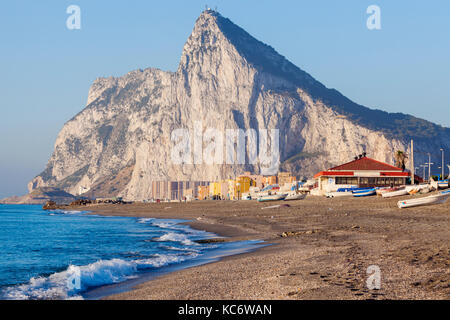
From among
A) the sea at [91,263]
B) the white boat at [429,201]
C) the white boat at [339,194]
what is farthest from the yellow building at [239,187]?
the sea at [91,263]

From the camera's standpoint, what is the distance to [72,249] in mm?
31453

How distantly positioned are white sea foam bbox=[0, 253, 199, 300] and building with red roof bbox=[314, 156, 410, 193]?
6443cm

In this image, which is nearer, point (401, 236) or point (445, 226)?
point (401, 236)

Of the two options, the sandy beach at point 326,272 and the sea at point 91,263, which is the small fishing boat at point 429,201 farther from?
the sea at point 91,263

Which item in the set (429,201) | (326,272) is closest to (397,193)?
(429,201)

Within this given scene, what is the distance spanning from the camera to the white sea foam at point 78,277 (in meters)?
15.6

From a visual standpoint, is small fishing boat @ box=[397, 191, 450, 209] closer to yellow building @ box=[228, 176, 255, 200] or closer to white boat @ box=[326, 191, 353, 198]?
white boat @ box=[326, 191, 353, 198]

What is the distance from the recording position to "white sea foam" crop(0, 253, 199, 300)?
1564 cm
